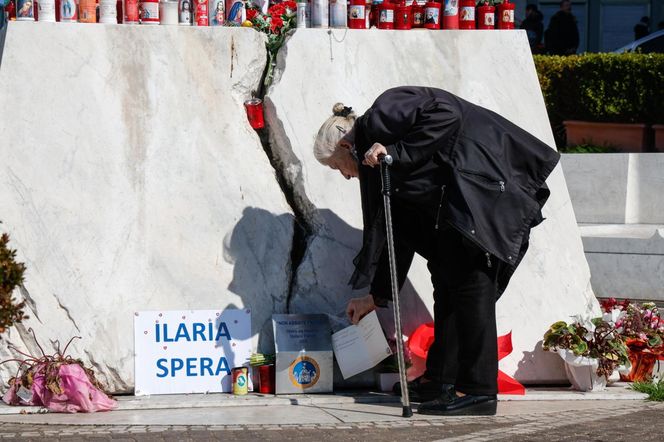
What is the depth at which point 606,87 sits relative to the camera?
10508 millimetres

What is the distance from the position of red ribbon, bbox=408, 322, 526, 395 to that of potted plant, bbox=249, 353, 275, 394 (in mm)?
729

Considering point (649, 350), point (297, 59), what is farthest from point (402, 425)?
point (297, 59)

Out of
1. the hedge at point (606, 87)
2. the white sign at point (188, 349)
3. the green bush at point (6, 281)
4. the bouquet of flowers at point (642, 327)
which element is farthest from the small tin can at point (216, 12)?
the hedge at point (606, 87)

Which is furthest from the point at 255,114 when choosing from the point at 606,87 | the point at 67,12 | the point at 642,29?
the point at 642,29

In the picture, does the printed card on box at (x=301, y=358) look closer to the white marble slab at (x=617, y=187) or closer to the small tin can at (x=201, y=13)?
the small tin can at (x=201, y=13)

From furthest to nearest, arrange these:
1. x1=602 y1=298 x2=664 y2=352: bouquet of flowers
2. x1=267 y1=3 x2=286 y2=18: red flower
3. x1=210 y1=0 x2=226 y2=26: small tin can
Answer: x1=267 y1=3 x2=286 y2=18: red flower → x1=210 y1=0 x2=226 y2=26: small tin can → x1=602 y1=298 x2=664 y2=352: bouquet of flowers

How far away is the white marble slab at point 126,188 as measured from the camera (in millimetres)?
5598

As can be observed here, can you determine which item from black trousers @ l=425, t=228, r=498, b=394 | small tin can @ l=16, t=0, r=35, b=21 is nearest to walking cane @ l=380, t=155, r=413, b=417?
black trousers @ l=425, t=228, r=498, b=394

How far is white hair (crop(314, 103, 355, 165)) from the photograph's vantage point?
5270 millimetres

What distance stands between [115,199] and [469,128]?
6.29 ft

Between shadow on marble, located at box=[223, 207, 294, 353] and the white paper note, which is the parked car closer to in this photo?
shadow on marble, located at box=[223, 207, 294, 353]

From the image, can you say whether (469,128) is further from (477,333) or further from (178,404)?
(178,404)

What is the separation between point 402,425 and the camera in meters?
4.96

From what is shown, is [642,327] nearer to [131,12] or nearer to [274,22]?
[274,22]
